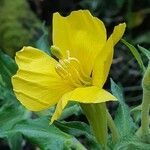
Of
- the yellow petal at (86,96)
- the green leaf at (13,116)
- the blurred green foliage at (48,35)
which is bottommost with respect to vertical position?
the blurred green foliage at (48,35)

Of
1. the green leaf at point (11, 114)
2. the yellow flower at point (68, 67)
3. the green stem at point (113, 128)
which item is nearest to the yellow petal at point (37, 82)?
the yellow flower at point (68, 67)

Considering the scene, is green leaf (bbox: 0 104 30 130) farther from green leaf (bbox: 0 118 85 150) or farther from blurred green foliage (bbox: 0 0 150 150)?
green leaf (bbox: 0 118 85 150)

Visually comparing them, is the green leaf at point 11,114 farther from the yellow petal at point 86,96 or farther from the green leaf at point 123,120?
the yellow petal at point 86,96

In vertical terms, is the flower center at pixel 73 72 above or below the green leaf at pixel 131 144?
above

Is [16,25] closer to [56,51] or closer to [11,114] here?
[11,114]

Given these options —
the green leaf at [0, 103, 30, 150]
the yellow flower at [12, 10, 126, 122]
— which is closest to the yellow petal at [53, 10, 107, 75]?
the yellow flower at [12, 10, 126, 122]

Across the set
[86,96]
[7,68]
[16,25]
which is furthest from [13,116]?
[16,25]

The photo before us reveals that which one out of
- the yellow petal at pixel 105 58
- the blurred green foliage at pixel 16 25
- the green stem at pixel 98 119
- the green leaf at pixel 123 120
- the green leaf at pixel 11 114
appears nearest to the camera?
the yellow petal at pixel 105 58

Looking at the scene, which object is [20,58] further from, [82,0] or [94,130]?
[82,0]
